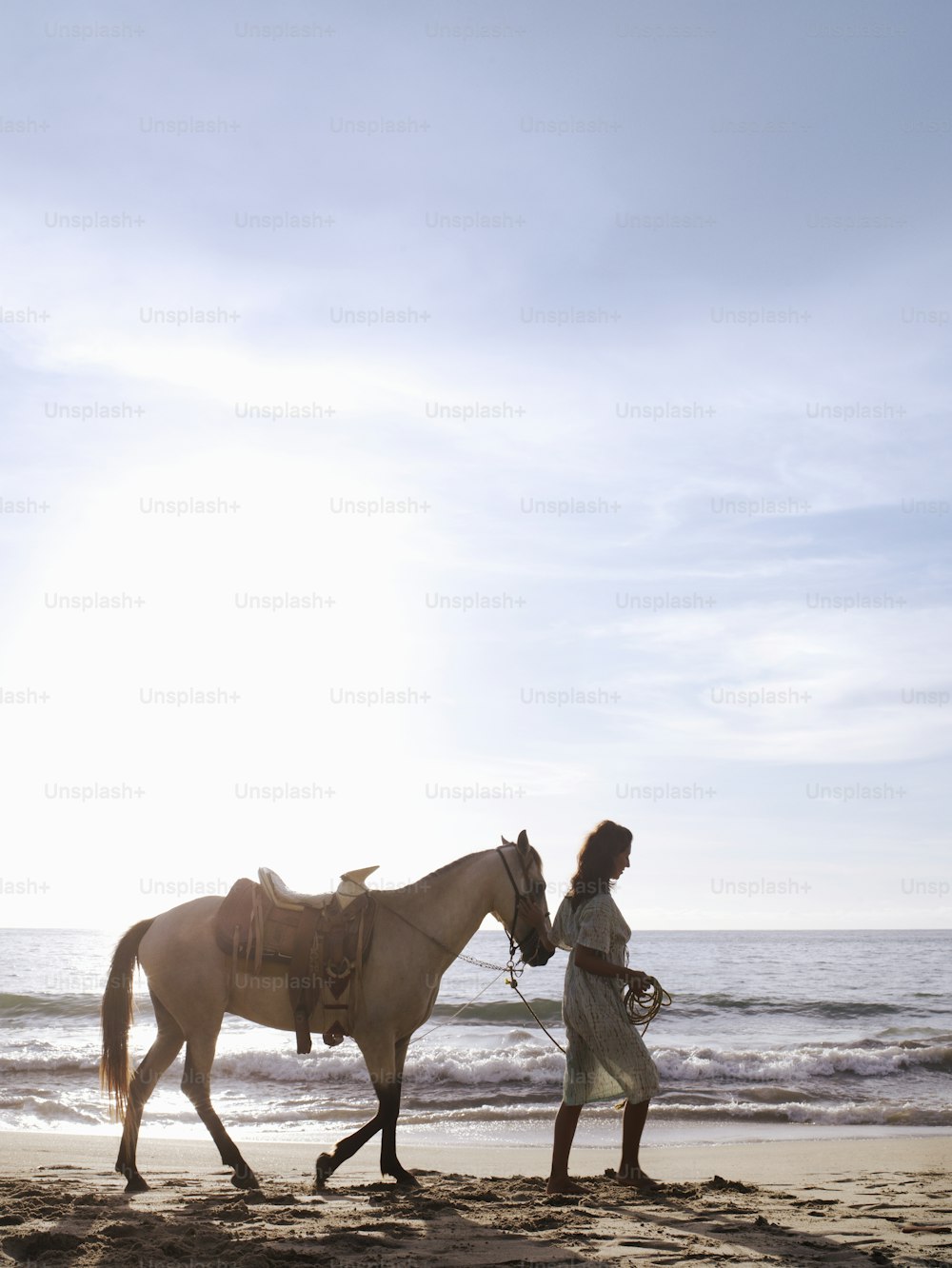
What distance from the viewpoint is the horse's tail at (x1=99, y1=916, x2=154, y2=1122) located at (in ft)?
19.7

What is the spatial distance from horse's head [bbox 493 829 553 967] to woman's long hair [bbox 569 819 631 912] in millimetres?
388

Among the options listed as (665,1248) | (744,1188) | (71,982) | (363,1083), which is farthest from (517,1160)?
(71,982)

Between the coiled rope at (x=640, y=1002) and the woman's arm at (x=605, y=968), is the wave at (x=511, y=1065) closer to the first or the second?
the coiled rope at (x=640, y=1002)

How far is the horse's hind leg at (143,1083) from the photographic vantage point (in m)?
5.78

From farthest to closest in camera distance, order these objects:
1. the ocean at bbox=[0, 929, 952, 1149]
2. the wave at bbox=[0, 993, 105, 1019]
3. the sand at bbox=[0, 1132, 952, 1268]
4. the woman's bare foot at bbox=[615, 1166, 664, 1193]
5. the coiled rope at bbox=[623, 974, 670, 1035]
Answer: the wave at bbox=[0, 993, 105, 1019] < the ocean at bbox=[0, 929, 952, 1149] < the woman's bare foot at bbox=[615, 1166, 664, 1193] < the coiled rope at bbox=[623, 974, 670, 1035] < the sand at bbox=[0, 1132, 952, 1268]

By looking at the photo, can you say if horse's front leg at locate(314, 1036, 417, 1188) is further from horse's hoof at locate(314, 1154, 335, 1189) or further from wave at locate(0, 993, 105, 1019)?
wave at locate(0, 993, 105, 1019)

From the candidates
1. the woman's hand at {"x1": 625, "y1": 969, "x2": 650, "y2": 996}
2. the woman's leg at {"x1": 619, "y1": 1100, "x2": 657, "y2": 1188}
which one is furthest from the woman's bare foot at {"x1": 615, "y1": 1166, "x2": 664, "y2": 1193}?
the woman's hand at {"x1": 625, "y1": 969, "x2": 650, "y2": 996}

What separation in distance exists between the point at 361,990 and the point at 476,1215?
1.34 metres

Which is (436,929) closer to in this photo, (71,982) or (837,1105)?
(837,1105)

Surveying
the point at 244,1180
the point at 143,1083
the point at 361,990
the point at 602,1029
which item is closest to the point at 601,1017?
the point at 602,1029

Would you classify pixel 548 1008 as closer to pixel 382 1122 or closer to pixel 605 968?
pixel 382 1122

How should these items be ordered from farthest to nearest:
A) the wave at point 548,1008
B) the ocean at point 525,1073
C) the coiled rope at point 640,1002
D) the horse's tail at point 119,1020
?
the wave at point 548,1008 < the ocean at point 525,1073 < the horse's tail at point 119,1020 < the coiled rope at point 640,1002

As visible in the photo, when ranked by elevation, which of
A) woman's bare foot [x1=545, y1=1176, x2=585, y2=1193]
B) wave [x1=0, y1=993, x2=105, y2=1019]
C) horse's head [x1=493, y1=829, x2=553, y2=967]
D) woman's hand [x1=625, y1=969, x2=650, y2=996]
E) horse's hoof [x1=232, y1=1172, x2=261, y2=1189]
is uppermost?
horse's head [x1=493, y1=829, x2=553, y2=967]

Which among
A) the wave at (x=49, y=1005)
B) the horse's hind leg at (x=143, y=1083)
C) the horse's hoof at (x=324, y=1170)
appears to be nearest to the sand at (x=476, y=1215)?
the horse's hoof at (x=324, y=1170)
